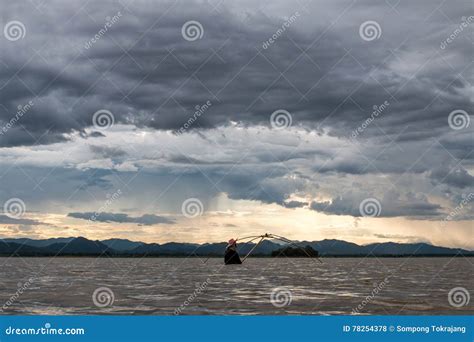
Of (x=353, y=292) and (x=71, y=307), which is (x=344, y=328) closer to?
(x=71, y=307)

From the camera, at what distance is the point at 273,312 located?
103 ft

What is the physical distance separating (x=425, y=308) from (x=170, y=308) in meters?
15.1

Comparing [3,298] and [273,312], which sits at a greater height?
[3,298]

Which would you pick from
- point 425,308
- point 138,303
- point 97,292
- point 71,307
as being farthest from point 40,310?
point 425,308

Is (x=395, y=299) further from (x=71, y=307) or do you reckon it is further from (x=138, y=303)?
(x=71, y=307)

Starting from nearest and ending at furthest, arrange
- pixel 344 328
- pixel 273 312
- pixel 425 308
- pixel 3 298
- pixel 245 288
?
pixel 344 328, pixel 273 312, pixel 425 308, pixel 3 298, pixel 245 288

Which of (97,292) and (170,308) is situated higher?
(97,292)

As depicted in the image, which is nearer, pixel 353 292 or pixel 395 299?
pixel 395 299

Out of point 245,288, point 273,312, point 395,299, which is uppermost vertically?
point 245,288

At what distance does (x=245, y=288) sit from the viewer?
47031 millimetres

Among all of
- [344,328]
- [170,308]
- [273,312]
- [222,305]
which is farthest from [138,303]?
[344,328]

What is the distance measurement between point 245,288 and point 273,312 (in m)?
15.7

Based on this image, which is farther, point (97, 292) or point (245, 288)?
point (245, 288)

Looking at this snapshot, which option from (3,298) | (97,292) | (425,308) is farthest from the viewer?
(97,292)
